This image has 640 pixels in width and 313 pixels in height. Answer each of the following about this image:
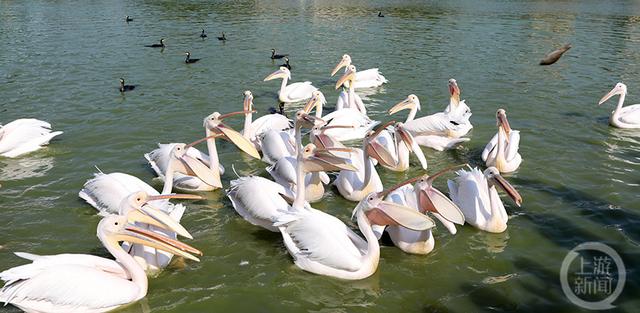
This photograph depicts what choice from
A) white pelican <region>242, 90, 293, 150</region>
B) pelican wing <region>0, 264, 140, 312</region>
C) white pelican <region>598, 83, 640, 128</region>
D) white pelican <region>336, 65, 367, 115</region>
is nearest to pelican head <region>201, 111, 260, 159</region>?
white pelican <region>242, 90, 293, 150</region>

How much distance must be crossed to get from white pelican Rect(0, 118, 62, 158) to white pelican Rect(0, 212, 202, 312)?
440 cm

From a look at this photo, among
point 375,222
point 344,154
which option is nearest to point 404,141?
point 344,154

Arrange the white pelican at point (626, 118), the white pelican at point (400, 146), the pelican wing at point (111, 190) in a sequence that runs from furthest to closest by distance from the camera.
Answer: the white pelican at point (626, 118), the white pelican at point (400, 146), the pelican wing at point (111, 190)

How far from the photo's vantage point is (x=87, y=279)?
15.1ft

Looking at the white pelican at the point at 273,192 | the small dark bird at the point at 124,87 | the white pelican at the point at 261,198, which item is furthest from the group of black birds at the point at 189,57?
the white pelican at the point at 273,192

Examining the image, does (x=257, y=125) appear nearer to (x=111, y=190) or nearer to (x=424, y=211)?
(x=111, y=190)

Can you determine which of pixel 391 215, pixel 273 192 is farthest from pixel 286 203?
pixel 391 215

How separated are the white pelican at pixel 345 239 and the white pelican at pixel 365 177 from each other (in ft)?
4.96

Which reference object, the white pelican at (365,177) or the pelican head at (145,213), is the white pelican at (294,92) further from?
the pelican head at (145,213)

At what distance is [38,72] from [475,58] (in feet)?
38.2

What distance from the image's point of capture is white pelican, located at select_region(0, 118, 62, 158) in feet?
27.5

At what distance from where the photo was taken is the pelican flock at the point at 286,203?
4.67 meters

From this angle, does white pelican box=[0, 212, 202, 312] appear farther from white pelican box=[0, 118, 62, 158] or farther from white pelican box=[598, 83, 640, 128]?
white pelican box=[598, 83, 640, 128]

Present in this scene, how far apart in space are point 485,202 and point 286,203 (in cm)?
220
